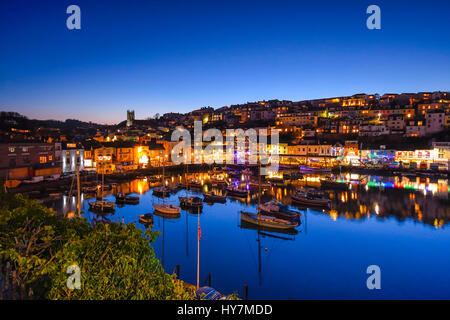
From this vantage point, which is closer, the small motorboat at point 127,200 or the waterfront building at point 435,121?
the small motorboat at point 127,200

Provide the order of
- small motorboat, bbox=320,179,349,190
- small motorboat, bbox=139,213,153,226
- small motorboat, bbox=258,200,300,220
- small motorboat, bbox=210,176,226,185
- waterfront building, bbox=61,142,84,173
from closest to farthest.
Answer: small motorboat, bbox=139,213,153,226
small motorboat, bbox=258,200,300,220
small motorboat, bbox=320,179,349,190
waterfront building, bbox=61,142,84,173
small motorboat, bbox=210,176,226,185

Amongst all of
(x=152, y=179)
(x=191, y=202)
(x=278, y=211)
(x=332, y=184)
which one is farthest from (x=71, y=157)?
(x=332, y=184)

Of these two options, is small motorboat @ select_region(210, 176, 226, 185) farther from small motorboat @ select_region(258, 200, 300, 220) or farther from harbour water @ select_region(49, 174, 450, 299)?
small motorboat @ select_region(258, 200, 300, 220)

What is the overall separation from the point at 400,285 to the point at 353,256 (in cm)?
263

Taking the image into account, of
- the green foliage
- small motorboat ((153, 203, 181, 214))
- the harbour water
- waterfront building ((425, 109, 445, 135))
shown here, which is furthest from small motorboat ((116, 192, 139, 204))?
waterfront building ((425, 109, 445, 135))

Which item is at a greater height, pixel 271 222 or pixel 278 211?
pixel 278 211

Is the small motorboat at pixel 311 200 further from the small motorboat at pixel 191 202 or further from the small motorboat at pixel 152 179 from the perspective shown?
the small motorboat at pixel 152 179

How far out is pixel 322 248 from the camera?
13703mm

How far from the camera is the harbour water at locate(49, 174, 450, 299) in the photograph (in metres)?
10.3

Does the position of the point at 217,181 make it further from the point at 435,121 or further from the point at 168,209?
the point at 435,121

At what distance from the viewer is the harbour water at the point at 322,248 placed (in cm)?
1033

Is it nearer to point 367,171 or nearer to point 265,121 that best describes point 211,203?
point 367,171

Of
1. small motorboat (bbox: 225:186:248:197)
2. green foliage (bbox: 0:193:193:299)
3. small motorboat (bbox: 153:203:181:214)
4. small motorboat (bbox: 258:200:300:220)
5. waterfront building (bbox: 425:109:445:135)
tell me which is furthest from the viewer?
waterfront building (bbox: 425:109:445:135)

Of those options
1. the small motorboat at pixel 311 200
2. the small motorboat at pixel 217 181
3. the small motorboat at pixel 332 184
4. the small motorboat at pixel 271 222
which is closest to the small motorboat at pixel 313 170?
the small motorboat at pixel 332 184
